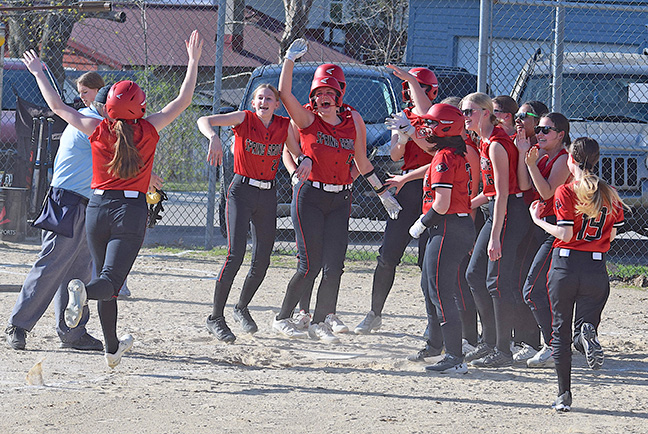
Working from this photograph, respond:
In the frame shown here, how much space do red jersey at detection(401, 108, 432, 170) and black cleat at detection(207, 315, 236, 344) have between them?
1807 mm

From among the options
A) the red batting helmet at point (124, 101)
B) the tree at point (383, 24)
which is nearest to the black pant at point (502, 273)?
the red batting helmet at point (124, 101)

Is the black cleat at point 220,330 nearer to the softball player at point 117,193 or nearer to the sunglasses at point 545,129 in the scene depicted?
the softball player at point 117,193

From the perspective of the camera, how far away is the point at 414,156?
21.4ft

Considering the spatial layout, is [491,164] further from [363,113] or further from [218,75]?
[218,75]


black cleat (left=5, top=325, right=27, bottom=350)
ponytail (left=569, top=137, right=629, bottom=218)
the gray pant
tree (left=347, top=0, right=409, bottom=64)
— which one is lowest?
black cleat (left=5, top=325, right=27, bottom=350)

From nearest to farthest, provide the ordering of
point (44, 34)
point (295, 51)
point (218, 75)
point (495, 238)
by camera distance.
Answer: point (495, 238) → point (295, 51) → point (218, 75) → point (44, 34)

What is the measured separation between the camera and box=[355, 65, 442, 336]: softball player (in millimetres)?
6520

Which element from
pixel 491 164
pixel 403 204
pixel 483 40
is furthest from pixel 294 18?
pixel 491 164

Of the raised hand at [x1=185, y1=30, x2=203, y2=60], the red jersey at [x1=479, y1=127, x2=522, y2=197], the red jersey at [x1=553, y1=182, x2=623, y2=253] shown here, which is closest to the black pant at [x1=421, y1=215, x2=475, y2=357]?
the red jersey at [x1=479, y1=127, x2=522, y2=197]

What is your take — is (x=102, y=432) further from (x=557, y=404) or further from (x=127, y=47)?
(x=127, y=47)

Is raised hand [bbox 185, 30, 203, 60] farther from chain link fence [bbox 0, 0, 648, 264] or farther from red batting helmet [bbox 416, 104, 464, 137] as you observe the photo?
chain link fence [bbox 0, 0, 648, 264]

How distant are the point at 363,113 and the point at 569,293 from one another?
6127mm

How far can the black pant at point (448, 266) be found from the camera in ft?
17.7

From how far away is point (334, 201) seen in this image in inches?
247
